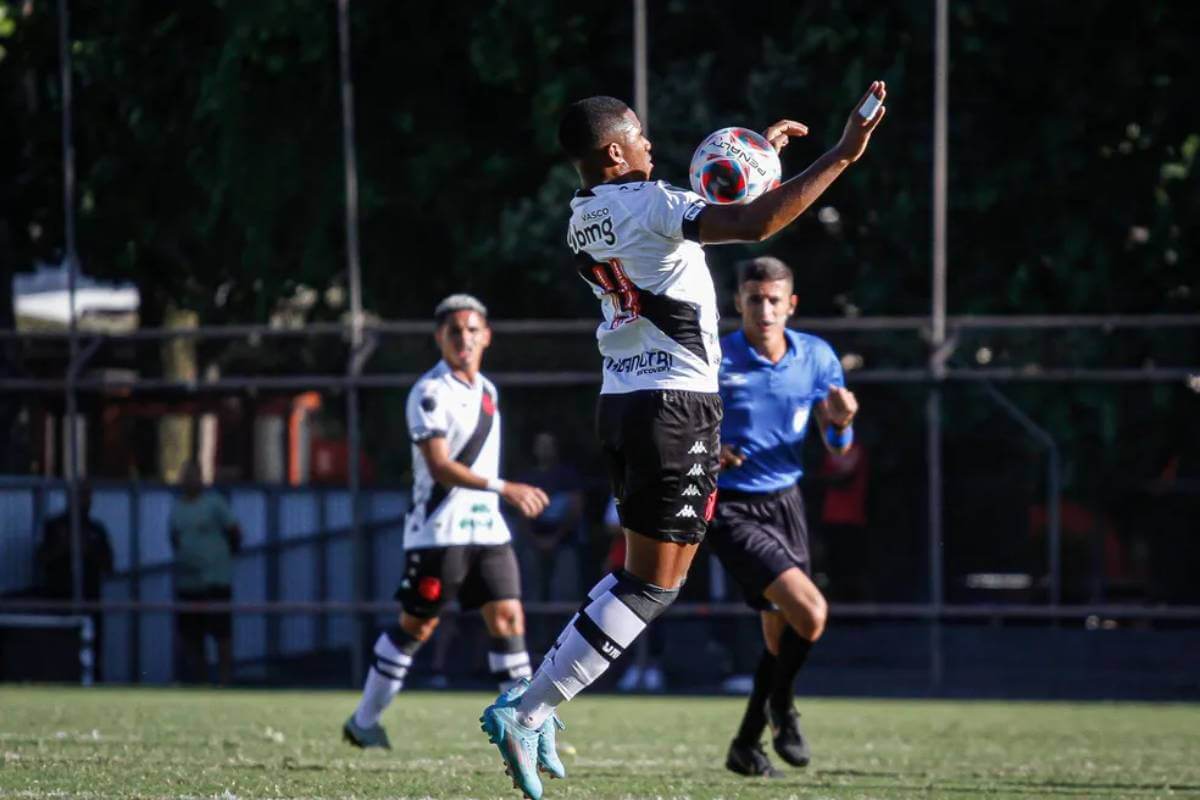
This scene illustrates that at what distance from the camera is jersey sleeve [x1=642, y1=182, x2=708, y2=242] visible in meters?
6.12

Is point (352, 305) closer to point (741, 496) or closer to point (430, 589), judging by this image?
point (430, 589)

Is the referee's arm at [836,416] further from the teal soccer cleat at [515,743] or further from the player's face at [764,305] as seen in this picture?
the teal soccer cleat at [515,743]

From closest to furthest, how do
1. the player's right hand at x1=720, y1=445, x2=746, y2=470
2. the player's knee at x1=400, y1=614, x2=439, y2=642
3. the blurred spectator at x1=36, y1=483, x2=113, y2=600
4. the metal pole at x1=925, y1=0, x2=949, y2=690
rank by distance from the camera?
1. the player's right hand at x1=720, y1=445, x2=746, y2=470
2. the player's knee at x1=400, y1=614, x2=439, y2=642
3. the metal pole at x1=925, y1=0, x2=949, y2=690
4. the blurred spectator at x1=36, y1=483, x2=113, y2=600

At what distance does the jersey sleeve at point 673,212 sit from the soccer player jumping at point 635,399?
0.02 m

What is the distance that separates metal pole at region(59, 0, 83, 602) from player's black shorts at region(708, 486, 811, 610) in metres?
9.04

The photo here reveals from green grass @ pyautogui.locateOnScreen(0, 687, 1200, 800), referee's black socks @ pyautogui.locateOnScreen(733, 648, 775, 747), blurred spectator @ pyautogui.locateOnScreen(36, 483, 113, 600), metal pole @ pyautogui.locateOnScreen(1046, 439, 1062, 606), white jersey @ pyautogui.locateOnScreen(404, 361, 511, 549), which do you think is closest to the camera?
green grass @ pyautogui.locateOnScreen(0, 687, 1200, 800)

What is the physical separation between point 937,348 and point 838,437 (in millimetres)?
6869

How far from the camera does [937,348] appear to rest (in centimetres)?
1544

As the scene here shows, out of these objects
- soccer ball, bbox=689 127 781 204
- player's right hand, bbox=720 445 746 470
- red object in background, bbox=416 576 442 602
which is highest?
soccer ball, bbox=689 127 781 204

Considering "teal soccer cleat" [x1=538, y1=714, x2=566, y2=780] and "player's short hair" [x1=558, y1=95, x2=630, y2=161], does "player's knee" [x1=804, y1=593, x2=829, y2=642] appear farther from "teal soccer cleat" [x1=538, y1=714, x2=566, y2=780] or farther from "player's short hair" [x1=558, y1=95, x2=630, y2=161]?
"player's short hair" [x1=558, y1=95, x2=630, y2=161]

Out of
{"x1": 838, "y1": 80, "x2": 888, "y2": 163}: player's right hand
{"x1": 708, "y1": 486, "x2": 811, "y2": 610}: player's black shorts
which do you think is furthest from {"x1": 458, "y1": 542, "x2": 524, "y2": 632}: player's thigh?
{"x1": 838, "y1": 80, "x2": 888, "y2": 163}: player's right hand

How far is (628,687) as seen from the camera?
15469mm

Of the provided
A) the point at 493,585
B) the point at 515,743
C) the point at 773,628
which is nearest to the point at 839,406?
the point at 773,628

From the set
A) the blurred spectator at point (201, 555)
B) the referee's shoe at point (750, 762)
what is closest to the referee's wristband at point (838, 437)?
the referee's shoe at point (750, 762)
